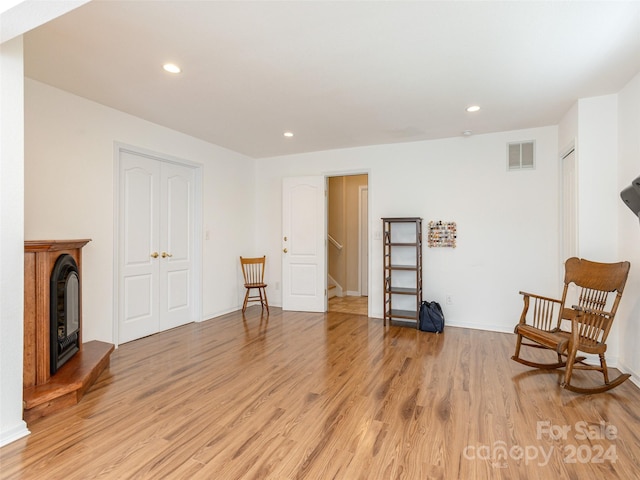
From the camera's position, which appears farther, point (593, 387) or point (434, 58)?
→ point (593, 387)

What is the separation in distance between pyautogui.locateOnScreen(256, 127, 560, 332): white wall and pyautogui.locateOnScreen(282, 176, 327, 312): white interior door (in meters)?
0.74

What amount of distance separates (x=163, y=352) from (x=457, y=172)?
413 centimetres

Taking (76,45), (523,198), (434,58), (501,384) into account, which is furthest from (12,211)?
(523,198)

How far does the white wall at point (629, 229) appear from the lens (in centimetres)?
267

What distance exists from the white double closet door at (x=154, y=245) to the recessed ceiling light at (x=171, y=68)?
4.69 feet

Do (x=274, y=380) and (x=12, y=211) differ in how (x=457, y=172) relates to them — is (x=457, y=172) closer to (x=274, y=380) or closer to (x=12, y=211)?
(x=274, y=380)

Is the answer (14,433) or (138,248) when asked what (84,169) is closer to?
(138,248)

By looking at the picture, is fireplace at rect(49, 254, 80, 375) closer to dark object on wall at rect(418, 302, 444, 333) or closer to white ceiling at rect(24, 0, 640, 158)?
white ceiling at rect(24, 0, 640, 158)

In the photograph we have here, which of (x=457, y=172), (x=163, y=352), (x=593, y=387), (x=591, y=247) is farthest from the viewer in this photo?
(x=457, y=172)

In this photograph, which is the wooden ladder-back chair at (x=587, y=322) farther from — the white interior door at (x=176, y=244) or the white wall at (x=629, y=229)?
the white interior door at (x=176, y=244)

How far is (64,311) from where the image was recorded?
97.3 inches

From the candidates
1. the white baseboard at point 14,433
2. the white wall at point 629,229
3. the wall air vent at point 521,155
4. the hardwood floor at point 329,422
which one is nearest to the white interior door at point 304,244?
the hardwood floor at point 329,422

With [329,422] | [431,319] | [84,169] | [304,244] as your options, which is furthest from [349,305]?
[84,169]

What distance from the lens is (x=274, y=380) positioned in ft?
8.76
